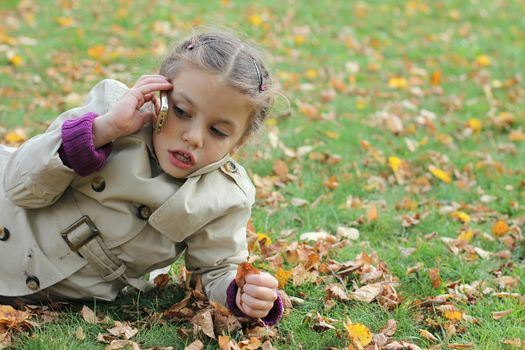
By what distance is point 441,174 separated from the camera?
4.57 metres

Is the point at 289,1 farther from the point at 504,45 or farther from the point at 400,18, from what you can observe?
the point at 504,45

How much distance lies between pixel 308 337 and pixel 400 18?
696cm

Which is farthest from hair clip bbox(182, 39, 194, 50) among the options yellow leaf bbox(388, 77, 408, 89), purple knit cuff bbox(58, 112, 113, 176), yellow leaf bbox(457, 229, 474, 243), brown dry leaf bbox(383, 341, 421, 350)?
yellow leaf bbox(388, 77, 408, 89)

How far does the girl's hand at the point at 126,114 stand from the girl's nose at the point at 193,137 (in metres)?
0.17

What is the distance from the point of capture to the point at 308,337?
2.65 metres

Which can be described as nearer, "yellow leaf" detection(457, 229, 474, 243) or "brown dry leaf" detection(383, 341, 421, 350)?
"brown dry leaf" detection(383, 341, 421, 350)

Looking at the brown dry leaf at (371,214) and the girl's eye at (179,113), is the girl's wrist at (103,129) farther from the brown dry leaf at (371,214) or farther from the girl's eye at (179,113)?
the brown dry leaf at (371,214)

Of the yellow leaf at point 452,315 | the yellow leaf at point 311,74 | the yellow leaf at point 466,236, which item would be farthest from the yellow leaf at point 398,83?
the yellow leaf at point 452,315

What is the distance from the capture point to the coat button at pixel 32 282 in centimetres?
262

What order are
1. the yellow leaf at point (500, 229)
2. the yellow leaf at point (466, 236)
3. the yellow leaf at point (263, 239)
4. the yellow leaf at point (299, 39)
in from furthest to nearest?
1. the yellow leaf at point (299, 39)
2. the yellow leaf at point (500, 229)
3. the yellow leaf at point (466, 236)
4. the yellow leaf at point (263, 239)

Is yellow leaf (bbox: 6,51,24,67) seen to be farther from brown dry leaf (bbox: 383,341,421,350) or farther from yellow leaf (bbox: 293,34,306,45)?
brown dry leaf (bbox: 383,341,421,350)

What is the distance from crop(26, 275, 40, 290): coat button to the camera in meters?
2.62

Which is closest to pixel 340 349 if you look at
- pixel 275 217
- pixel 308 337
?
pixel 308 337

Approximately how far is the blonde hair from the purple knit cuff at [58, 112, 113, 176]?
37cm
